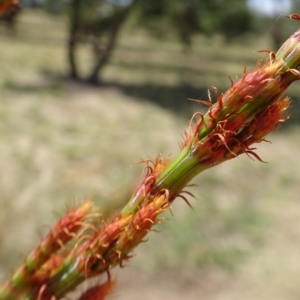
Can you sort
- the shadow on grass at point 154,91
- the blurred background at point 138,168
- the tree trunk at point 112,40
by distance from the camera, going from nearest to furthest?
the blurred background at point 138,168, the shadow on grass at point 154,91, the tree trunk at point 112,40

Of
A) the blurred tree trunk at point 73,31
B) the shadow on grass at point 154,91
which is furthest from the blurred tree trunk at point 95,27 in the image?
the shadow on grass at point 154,91

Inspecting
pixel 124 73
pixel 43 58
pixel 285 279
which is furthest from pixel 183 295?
pixel 43 58

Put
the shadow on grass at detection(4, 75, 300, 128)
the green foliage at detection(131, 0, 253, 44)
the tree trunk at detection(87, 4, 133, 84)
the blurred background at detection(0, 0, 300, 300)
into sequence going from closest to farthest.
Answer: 1. the blurred background at detection(0, 0, 300, 300)
2. the shadow on grass at detection(4, 75, 300, 128)
3. the tree trunk at detection(87, 4, 133, 84)
4. the green foliage at detection(131, 0, 253, 44)

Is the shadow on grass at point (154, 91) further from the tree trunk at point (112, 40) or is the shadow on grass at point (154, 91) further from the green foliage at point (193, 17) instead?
Result: the green foliage at point (193, 17)

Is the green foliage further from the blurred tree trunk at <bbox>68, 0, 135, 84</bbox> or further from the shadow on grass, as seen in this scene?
the shadow on grass

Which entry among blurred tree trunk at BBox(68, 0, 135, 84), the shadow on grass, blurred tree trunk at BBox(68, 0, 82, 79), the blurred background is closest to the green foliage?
the blurred background

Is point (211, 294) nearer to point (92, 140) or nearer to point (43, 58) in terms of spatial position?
point (92, 140)

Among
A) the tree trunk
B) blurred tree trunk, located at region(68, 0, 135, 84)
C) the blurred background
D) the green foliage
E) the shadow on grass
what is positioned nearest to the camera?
the blurred background

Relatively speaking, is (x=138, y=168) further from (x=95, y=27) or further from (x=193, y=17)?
(x=193, y=17)

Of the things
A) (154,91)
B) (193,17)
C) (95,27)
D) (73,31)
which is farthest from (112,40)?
(193,17)
